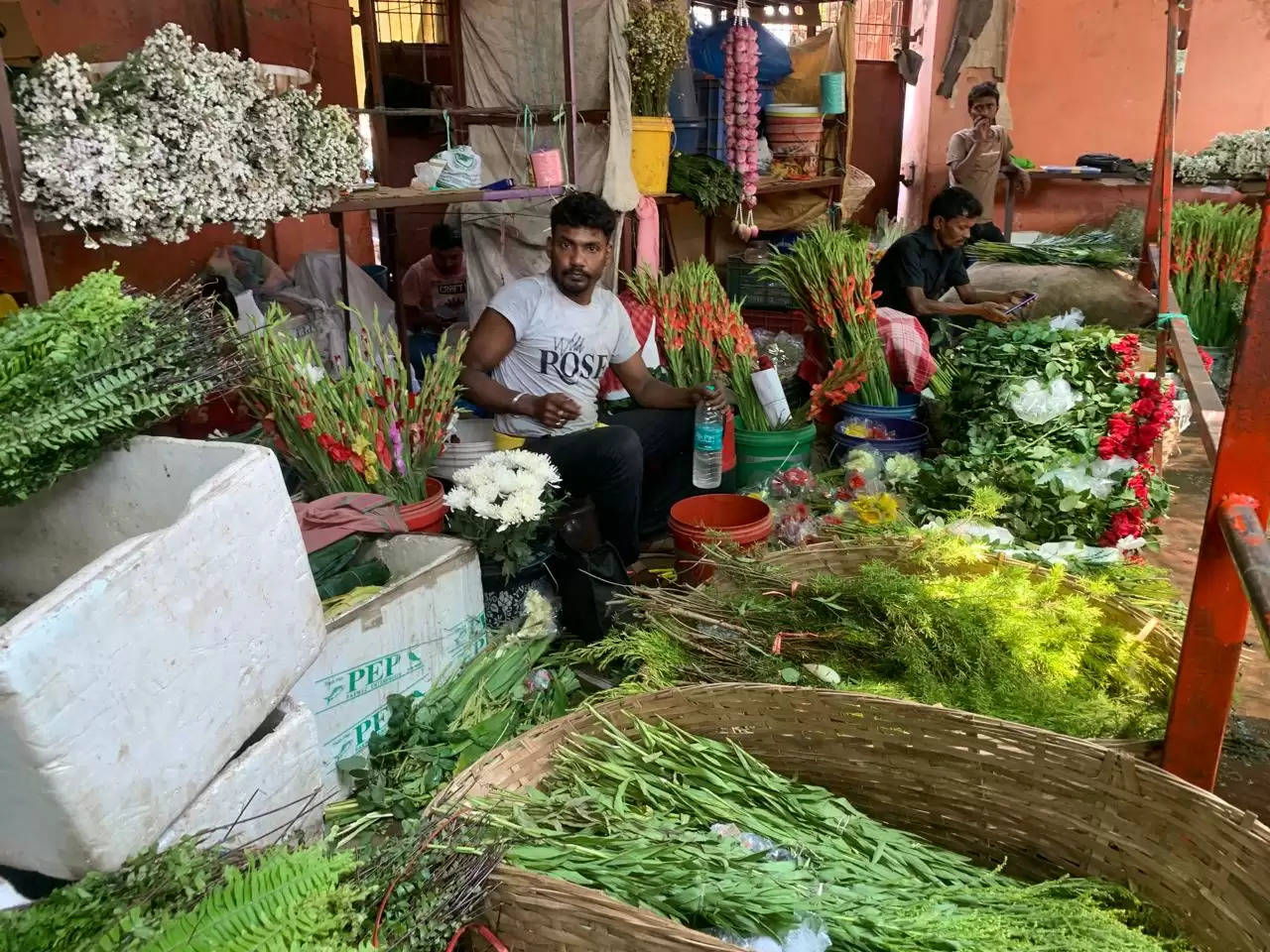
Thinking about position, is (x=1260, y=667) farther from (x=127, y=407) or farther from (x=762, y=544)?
(x=127, y=407)

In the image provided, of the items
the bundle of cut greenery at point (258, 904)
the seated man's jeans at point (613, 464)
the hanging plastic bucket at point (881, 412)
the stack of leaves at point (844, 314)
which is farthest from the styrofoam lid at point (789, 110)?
the bundle of cut greenery at point (258, 904)

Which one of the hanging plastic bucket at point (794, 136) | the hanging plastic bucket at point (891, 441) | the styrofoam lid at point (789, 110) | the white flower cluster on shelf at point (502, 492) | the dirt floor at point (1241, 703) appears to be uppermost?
the styrofoam lid at point (789, 110)

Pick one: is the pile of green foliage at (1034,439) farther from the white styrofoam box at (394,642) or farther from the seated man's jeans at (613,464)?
the white styrofoam box at (394,642)

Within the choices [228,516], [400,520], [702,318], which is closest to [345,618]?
[400,520]

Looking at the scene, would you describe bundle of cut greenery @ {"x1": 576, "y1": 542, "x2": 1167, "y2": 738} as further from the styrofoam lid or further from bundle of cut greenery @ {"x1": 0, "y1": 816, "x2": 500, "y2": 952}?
the styrofoam lid

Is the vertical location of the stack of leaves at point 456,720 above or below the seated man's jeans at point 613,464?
below

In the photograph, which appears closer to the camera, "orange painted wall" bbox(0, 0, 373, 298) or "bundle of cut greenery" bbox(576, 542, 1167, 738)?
"bundle of cut greenery" bbox(576, 542, 1167, 738)

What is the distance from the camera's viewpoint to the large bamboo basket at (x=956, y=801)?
1489mm

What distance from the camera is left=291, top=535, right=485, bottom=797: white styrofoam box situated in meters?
2.26

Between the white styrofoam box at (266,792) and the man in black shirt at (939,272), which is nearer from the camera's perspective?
the white styrofoam box at (266,792)

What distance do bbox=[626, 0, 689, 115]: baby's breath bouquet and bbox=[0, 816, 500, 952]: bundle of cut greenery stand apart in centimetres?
429

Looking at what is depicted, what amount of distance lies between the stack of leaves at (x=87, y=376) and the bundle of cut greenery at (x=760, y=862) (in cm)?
101

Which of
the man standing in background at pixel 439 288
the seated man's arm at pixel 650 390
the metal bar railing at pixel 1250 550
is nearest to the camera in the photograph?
the metal bar railing at pixel 1250 550

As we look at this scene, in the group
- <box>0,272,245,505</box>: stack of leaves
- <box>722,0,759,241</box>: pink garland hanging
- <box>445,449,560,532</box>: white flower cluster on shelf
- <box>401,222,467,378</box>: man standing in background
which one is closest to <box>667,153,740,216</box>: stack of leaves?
<box>722,0,759,241</box>: pink garland hanging
